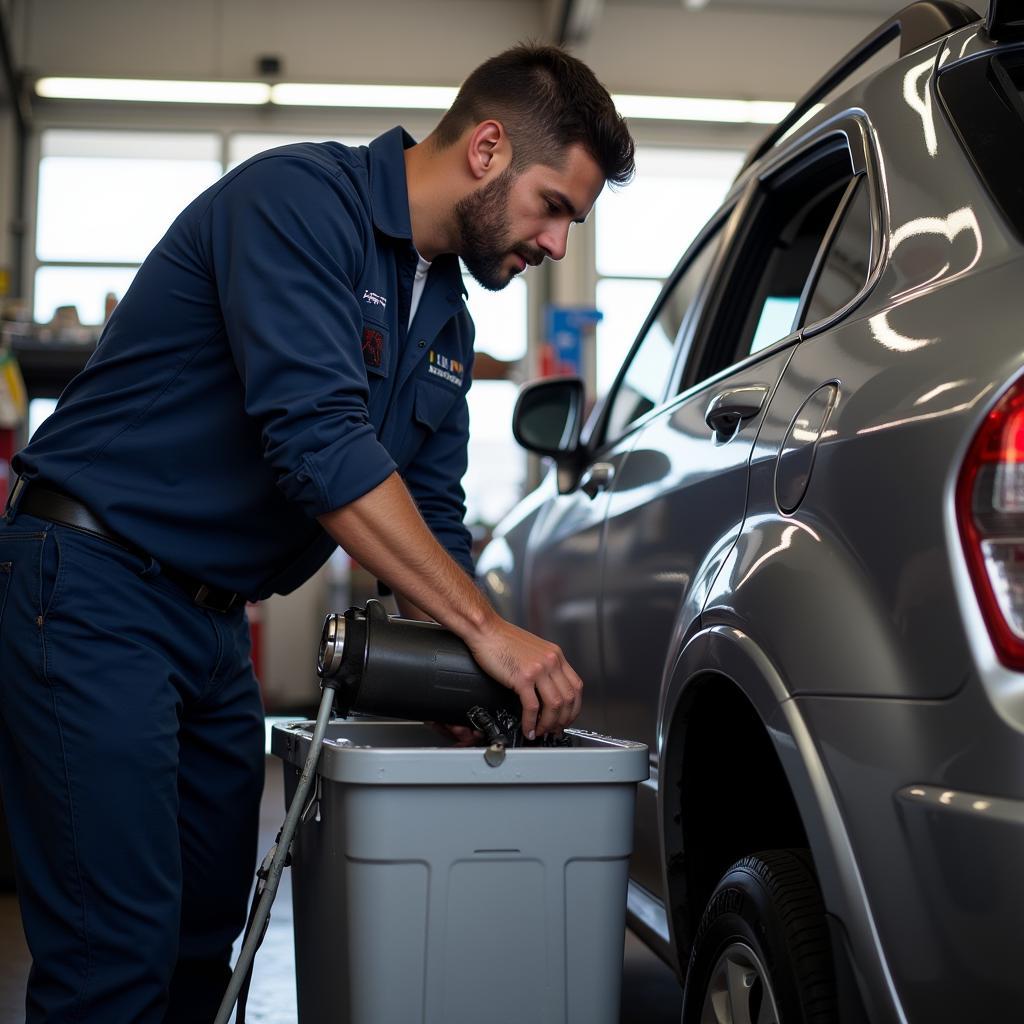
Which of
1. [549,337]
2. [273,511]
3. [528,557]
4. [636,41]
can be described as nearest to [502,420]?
[549,337]

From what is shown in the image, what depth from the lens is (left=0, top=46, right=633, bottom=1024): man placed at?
56.6 inches

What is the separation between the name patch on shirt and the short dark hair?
318 millimetres

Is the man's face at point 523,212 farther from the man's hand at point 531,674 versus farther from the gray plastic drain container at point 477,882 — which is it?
the gray plastic drain container at point 477,882

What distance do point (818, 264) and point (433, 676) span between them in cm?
73

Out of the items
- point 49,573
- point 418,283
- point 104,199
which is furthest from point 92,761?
point 104,199

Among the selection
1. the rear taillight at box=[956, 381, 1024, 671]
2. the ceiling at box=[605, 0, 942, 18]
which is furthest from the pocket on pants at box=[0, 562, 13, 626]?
the ceiling at box=[605, 0, 942, 18]

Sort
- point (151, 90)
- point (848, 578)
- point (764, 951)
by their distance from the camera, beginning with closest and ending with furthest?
point (848, 578) < point (764, 951) < point (151, 90)

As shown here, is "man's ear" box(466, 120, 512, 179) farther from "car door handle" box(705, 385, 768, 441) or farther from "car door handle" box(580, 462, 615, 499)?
"car door handle" box(580, 462, 615, 499)

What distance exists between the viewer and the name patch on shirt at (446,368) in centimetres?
189

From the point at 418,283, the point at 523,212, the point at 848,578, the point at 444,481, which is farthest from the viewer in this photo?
the point at 444,481

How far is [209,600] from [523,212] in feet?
2.25

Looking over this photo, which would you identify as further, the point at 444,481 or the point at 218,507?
the point at 444,481

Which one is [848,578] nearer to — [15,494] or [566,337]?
[15,494]

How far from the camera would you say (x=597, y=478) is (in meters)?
2.28
